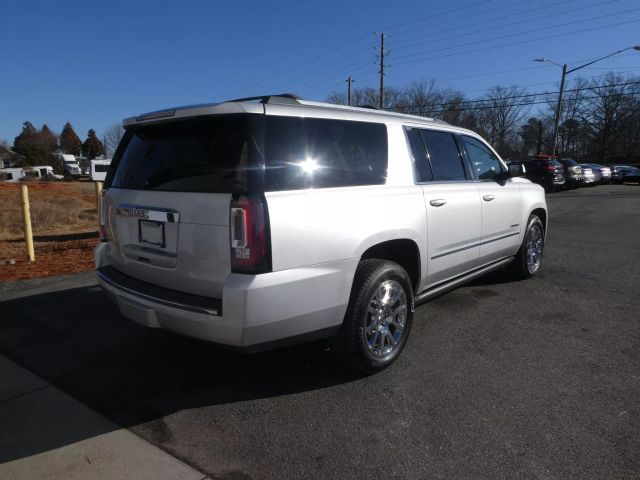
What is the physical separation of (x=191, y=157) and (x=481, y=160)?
3.31m

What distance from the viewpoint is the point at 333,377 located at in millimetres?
3330

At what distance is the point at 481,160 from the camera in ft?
16.3

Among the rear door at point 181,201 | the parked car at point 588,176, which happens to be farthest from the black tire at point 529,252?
the parked car at point 588,176

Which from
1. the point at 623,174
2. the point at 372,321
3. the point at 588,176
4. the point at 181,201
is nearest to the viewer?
the point at 181,201

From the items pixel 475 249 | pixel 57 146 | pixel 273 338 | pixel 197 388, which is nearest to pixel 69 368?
pixel 197 388

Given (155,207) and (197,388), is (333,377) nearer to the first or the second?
(197,388)

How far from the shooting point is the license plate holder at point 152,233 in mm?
2924

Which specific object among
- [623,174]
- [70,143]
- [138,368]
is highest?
[70,143]

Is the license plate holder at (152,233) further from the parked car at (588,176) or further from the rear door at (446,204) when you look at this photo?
the parked car at (588,176)

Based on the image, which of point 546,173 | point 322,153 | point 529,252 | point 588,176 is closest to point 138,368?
point 322,153

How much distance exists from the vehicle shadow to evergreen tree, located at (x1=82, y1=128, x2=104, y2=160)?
360 ft

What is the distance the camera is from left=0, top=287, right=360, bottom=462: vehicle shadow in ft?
9.90

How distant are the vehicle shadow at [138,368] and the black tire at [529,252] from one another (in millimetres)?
3137

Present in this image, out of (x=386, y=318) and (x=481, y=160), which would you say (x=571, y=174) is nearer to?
(x=481, y=160)
